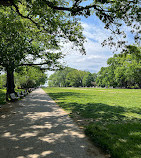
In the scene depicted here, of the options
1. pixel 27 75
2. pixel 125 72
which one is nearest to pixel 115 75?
pixel 125 72

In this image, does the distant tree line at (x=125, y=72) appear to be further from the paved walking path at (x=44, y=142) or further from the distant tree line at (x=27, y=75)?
the paved walking path at (x=44, y=142)

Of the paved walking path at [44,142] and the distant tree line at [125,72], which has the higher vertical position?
the distant tree line at [125,72]

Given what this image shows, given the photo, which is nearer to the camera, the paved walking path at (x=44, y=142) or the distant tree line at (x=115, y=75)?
the paved walking path at (x=44, y=142)

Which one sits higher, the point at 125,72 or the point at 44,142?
the point at 125,72

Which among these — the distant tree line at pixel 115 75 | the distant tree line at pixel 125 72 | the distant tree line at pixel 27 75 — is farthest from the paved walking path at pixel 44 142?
the distant tree line at pixel 125 72

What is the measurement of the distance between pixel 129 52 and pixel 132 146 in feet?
16.6

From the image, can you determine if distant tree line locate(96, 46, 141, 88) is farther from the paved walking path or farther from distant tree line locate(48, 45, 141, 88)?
the paved walking path

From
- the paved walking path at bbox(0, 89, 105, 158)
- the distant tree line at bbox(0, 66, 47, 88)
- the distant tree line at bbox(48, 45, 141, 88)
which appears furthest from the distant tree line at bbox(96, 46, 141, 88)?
the paved walking path at bbox(0, 89, 105, 158)

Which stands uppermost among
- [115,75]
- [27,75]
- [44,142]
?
[115,75]

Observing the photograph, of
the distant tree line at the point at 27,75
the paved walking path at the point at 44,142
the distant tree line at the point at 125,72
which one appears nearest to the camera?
the paved walking path at the point at 44,142

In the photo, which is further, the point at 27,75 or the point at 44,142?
the point at 27,75

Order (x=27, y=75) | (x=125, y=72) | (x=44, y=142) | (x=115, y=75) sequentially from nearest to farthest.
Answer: (x=44, y=142)
(x=27, y=75)
(x=125, y=72)
(x=115, y=75)

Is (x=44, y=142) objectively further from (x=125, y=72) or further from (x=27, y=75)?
(x=125, y=72)

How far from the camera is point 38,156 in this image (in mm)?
3105
